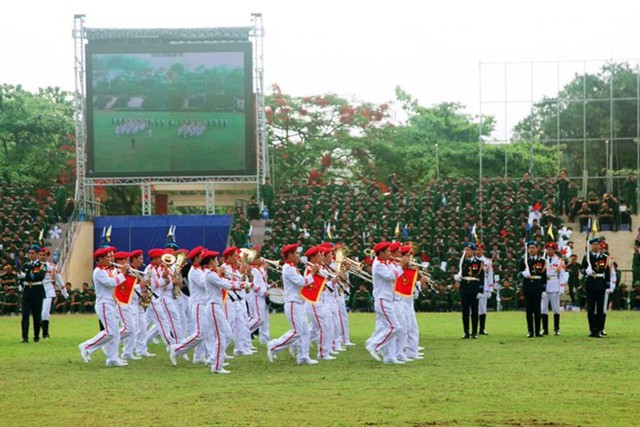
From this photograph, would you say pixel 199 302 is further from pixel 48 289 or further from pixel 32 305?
pixel 48 289

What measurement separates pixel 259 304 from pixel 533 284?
538cm

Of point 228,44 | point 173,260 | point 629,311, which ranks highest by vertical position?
point 228,44

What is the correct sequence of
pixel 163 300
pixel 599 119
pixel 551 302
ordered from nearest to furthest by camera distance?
1. pixel 163 300
2. pixel 551 302
3. pixel 599 119

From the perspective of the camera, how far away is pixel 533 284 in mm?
23469

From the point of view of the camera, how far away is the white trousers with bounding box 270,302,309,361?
18.6m

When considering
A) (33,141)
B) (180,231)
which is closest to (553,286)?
(180,231)

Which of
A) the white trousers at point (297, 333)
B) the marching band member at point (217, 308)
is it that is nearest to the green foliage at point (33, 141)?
the white trousers at point (297, 333)

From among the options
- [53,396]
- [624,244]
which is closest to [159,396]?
[53,396]

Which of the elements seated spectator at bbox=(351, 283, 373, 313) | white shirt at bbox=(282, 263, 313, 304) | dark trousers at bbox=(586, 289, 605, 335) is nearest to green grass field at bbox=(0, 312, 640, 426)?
dark trousers at bbox=(586, 289, 605, 335)

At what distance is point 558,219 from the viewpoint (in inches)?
1534

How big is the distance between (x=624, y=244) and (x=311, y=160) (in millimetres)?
21963

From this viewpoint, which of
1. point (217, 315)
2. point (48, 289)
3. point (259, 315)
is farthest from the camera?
point (48, 289)

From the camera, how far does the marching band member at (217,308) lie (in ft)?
56.5

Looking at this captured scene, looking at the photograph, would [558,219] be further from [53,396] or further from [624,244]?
[53,396]
